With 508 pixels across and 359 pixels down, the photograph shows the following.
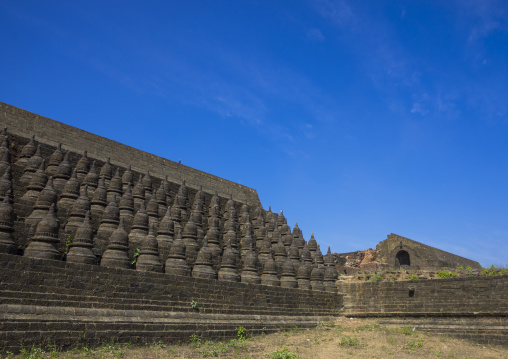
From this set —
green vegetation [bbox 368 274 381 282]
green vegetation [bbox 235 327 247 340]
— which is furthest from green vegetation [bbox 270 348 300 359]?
green vegetation [bbox 368 274 381 282]

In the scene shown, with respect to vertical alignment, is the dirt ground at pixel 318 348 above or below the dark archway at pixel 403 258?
below

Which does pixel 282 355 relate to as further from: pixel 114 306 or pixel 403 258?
pixel 403 258

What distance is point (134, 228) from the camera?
15.9 metres

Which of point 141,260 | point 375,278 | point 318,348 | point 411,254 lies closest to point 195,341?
point 141,260

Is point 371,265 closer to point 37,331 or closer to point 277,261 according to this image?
point 277,261

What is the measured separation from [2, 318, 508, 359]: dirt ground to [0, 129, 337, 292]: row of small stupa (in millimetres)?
2510

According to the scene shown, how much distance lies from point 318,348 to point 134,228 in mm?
7222

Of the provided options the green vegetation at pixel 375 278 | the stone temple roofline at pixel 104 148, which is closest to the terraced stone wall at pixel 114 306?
the green vegetation at pixel 375 278

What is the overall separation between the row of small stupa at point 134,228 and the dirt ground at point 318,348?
2.51 meters

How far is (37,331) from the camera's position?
33.8ft

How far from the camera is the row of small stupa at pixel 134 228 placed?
13062mm

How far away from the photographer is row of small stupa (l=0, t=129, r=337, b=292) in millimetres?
13062

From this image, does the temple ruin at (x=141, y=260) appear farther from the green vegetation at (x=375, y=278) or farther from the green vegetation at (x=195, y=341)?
the green vegetation at (x=375, y=278)

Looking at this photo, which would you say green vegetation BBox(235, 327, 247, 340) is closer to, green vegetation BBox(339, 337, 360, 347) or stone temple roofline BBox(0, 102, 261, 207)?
green vegetation BBox(339, 337, 360, 347)
